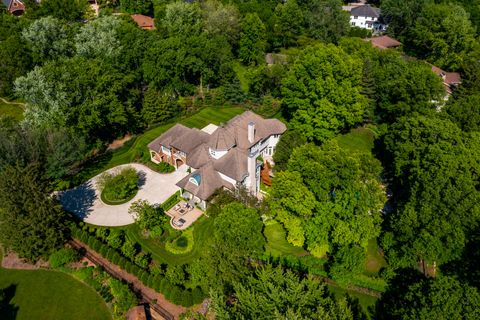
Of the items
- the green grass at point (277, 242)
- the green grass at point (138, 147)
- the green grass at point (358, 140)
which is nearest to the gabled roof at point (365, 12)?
the green grass at point (358, 140)

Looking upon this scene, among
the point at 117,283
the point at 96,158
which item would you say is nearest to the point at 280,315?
the point at 117,283

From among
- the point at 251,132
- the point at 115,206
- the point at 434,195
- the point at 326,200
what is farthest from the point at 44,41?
the point at 434,195

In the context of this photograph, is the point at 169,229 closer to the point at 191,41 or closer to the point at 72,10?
→ the point at 191,41

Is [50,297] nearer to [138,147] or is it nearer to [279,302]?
Answer: [279,302]

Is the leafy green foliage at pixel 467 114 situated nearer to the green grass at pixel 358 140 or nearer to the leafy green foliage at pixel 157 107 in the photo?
the green grass at pixel 358 140

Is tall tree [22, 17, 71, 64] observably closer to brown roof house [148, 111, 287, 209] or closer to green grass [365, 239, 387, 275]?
brown roof house [148, 111, 287, 209]
